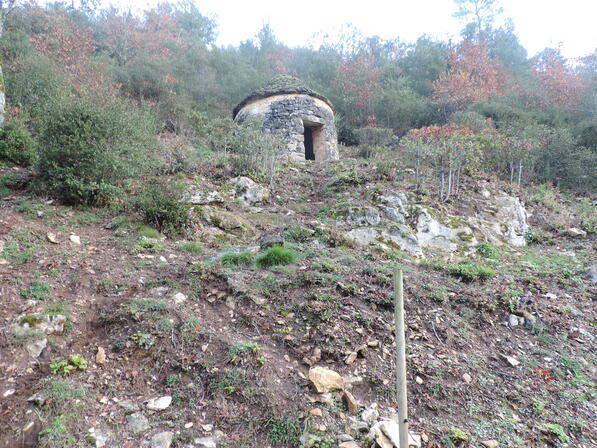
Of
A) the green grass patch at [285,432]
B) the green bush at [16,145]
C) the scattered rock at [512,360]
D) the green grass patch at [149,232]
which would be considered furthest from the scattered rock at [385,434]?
the green bush at [16,145]

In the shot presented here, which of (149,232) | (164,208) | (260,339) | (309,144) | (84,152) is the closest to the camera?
(260,339)

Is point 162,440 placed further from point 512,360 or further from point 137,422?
point 512,360

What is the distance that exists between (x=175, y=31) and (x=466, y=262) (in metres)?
27.3

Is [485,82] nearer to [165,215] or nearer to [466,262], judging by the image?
[466,262]

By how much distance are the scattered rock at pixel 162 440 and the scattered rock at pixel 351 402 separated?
4.50 ft

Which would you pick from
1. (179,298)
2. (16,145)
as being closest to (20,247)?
(179,298)

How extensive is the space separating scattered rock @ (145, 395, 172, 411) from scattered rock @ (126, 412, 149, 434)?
91 millimetres

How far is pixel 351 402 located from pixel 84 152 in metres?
5.82

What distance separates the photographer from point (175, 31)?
2583 cm

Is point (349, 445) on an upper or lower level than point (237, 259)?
lower

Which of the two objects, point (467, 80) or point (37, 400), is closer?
point (37, 400)

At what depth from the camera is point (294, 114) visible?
13242 mm

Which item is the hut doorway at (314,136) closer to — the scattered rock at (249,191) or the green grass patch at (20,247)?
the scattered rock at (249,191)

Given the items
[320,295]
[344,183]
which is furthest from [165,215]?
[344,183]
